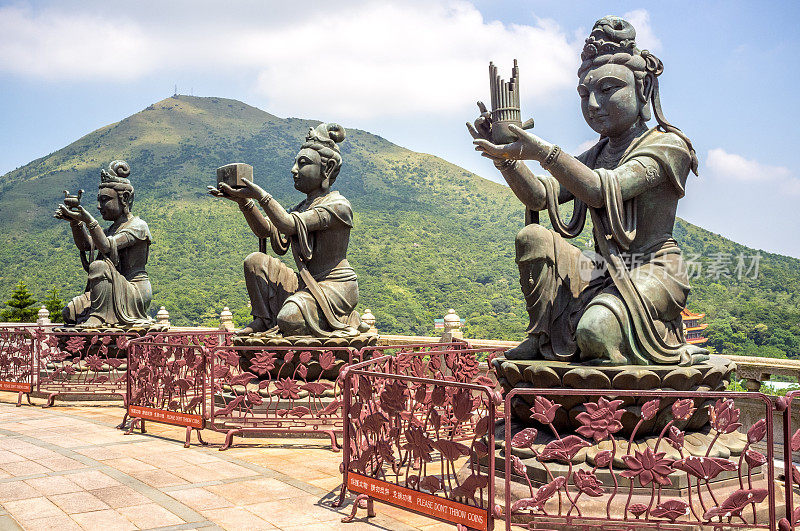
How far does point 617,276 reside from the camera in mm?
5004

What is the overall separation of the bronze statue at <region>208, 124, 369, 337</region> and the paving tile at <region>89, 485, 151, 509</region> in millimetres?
3111

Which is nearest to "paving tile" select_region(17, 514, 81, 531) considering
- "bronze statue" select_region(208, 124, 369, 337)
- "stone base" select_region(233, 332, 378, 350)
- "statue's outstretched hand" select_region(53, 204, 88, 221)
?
"stone base" select_region(233, 332, 378, 350)

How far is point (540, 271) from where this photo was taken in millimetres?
5082

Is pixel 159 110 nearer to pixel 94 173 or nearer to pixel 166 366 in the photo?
pixel 94 173

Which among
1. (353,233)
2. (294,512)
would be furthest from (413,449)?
(353,233)

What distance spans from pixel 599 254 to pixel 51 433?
17.9 feet

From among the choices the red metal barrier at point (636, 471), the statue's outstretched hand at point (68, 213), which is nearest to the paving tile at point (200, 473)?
the red metal barrier at point (636, 471)

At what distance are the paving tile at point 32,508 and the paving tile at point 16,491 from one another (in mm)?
86

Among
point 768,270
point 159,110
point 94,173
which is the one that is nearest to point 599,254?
point 768,270

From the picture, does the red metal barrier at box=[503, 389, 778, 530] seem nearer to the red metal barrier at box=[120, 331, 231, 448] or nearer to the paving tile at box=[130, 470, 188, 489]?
the paving tile at box=[130, 470, 188, 489]

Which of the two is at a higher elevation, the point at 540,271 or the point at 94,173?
the point at 94,173

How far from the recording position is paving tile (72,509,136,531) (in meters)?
4.22

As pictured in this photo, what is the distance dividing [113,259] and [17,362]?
6.47 ft

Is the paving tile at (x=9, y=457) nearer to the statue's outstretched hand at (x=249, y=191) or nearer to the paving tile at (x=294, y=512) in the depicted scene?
the paving tile at (x=294, y=512)
